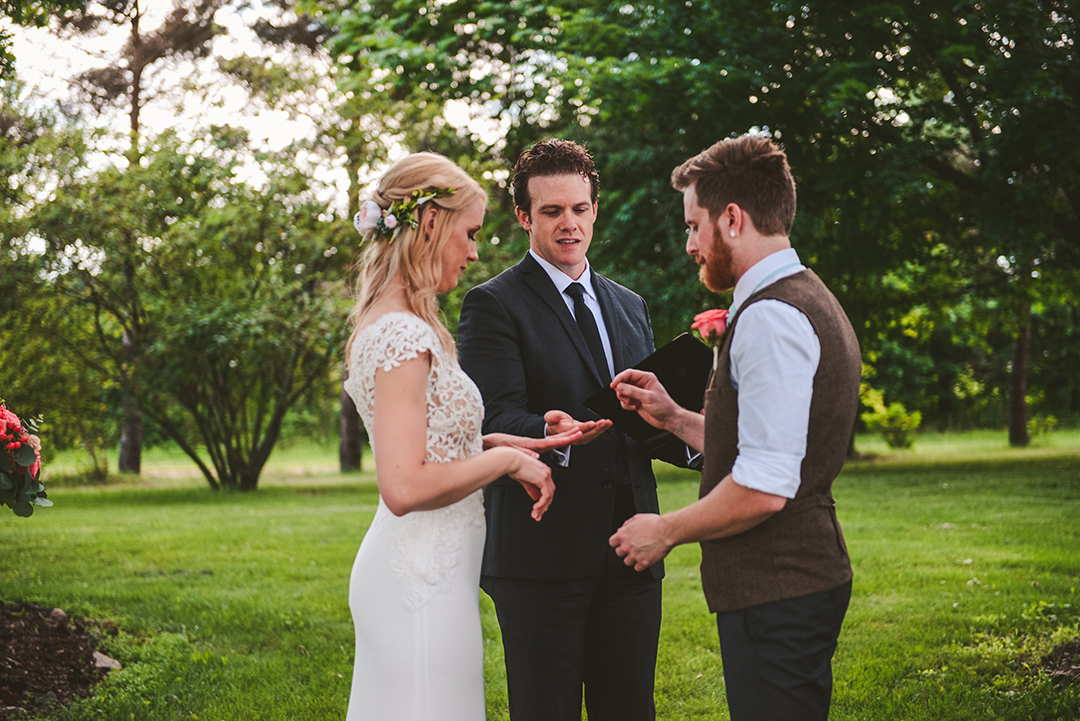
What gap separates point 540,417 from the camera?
2926 mm

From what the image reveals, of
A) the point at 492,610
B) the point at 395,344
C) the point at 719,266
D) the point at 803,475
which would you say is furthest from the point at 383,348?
the point at 492,610

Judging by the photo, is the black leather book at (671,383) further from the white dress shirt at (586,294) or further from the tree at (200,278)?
the tree at (200,278)

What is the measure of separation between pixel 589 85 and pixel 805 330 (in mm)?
9845

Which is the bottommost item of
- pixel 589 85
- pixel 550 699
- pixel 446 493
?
pixel 550 699

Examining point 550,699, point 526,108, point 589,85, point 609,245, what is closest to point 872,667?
point 550,699

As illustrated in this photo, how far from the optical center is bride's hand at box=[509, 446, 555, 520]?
2.64m

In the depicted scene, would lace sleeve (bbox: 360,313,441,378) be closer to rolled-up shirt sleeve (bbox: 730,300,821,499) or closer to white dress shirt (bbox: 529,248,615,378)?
white dress shirt (bbox: 529,248,615,378)

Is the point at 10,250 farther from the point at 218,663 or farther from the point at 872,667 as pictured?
the point at 872,667

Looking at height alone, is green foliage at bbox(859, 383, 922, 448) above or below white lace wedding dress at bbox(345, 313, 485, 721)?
below

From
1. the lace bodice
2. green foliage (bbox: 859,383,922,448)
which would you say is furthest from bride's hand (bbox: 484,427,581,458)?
green foliage (bbox: 859,383,922,448)

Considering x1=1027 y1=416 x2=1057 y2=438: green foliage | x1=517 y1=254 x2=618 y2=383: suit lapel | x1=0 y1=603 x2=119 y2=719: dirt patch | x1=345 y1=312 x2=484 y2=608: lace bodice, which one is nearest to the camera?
x1=345 y1=312 x2=484 y2=608: lace bodice

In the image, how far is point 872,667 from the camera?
210 inches

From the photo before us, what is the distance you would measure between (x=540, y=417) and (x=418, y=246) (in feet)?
2.32

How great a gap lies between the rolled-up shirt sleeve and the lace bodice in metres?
0.94
